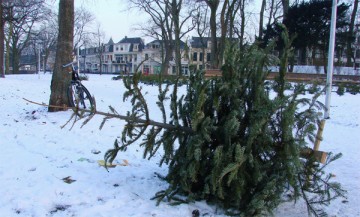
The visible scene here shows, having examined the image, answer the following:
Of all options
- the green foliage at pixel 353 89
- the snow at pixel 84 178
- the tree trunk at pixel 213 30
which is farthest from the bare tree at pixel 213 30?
the snow at pixel 84 178

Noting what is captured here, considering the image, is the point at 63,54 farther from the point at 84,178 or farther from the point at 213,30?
the point at 213,30

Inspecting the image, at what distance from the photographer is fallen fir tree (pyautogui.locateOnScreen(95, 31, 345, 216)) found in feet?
10.7

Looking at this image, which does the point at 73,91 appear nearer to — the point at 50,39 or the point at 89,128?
the point at 89,128

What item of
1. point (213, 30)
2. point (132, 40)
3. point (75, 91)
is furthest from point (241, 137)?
point (132, 40)

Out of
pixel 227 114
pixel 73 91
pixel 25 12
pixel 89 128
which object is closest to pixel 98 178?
pixel 227 114

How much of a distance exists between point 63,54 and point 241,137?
6.53 meters

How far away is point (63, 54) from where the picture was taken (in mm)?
8734

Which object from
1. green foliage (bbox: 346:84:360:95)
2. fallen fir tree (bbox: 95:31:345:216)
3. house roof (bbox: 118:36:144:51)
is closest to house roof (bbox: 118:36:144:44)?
house roof (bbox: 118:36:144:51)

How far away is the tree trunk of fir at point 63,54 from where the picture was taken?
8.56 m

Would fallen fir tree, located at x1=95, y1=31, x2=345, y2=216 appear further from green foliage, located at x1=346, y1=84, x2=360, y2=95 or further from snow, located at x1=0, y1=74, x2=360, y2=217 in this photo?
green foliage, located at x1=346, y1=84, x2=360, y2=95

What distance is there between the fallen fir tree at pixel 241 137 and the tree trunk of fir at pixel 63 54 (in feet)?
17.6

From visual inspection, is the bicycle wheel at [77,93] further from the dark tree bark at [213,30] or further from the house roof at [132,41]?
the house roof at [132,41]

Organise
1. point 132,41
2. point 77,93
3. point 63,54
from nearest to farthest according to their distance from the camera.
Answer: point 77,93 < point 63,54 < point 132,41

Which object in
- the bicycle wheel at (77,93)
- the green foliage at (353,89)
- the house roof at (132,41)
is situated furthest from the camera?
the house roof at (132,41)
